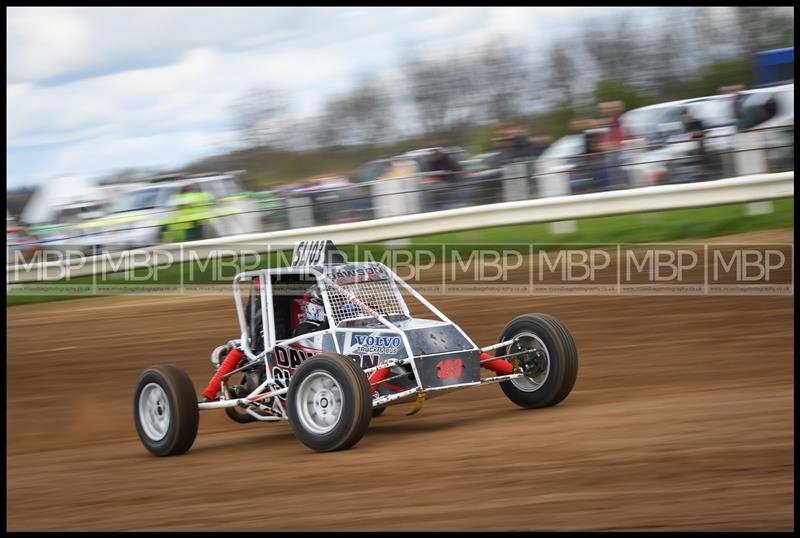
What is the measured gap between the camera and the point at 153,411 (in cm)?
809

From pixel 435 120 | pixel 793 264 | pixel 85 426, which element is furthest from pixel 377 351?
pixel 435 120

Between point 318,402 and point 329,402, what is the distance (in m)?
0.10

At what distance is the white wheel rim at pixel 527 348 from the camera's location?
7840mm

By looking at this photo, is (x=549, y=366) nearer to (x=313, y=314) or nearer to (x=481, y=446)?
(x=481, y=446)

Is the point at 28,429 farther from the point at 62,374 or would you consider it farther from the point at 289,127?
the point at 289,127

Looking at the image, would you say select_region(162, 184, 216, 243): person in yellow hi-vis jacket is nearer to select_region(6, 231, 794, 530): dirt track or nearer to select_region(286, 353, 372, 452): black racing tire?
select_region(6, 231, 794, 530): dirt track

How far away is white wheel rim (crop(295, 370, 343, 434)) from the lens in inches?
278

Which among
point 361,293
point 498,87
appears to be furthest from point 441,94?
point 361,293

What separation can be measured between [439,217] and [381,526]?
348 inches

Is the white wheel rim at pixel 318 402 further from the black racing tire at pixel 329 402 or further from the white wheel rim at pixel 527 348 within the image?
the white wheel rim at pixel 527 348

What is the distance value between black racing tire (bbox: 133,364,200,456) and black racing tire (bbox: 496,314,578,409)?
7.77 ft

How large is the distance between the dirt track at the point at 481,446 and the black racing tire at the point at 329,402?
170 millimetres

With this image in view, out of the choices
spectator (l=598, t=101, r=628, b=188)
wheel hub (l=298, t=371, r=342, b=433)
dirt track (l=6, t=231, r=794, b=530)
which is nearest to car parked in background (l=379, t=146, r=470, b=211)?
spectator (l=598, t=101, r=628, b=188)

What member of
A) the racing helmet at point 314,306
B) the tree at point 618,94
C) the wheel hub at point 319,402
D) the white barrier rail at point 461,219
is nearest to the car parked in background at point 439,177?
the white barrier rail at point 461,219
